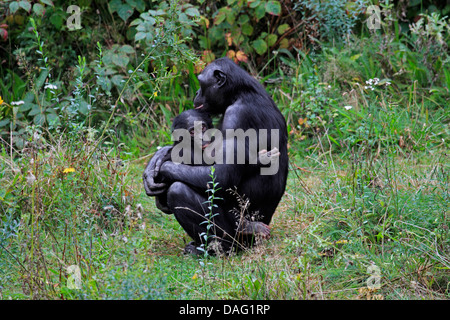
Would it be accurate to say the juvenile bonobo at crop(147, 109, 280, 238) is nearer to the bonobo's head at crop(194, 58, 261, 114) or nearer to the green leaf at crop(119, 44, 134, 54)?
the bonobo's head at crop(194, 58, 261, 114)

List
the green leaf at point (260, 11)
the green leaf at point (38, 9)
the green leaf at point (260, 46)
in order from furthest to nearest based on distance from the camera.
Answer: the green leaf at point (260, 46) → the green leaf at point (260, 11) → the green leaf at point (38, 9)

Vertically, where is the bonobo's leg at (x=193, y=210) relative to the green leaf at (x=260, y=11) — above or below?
below

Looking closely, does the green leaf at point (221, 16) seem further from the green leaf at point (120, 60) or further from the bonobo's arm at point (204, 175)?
the bonobo's arm at point (204, 175)

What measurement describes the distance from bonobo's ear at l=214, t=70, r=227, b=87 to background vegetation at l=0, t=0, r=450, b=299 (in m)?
0.28

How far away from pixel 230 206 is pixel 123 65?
3224 mm

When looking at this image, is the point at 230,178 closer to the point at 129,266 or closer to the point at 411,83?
the point at 129,266

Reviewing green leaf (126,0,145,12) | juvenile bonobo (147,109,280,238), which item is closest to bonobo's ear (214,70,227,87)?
juvenile bonobo (147,109,280,238)

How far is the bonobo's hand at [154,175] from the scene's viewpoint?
4218mm

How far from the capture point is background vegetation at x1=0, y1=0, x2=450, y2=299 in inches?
136

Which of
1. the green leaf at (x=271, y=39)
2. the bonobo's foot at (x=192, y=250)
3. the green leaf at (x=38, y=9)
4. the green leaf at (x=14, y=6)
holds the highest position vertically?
the green leaf at (x=14, y=6)

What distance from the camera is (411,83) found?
6.77 m

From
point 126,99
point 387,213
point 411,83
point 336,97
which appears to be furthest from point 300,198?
point 126,99

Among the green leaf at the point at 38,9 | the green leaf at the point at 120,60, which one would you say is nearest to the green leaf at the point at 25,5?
the green leaf at the point at 38,9

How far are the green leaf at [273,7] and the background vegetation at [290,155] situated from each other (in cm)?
17
